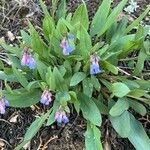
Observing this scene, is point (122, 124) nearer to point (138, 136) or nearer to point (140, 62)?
point (138, 136)

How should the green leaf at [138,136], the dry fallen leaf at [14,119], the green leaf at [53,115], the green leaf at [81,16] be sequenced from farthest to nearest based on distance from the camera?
the dry fallen leaf at [14,119] → the green leaf at [81,16] → the green leaf at [138,136] → the green leaf at [53,115]

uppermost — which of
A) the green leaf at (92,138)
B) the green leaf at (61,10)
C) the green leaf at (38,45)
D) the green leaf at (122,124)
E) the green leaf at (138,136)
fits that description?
the green leaf at (61,10)

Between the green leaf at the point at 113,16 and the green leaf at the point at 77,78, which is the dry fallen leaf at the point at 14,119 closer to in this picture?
the green leaf at the point at 77,78

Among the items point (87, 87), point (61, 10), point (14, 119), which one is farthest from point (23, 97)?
point (61, 10)

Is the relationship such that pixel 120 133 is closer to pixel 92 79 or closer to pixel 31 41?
pixel 92 79

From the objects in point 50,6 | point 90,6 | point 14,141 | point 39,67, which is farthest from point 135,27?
point 14,141

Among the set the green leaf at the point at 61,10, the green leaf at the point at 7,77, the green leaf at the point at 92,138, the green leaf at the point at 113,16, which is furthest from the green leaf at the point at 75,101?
the green leaf at the point at 61,10
